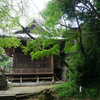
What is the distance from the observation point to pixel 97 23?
210 inches

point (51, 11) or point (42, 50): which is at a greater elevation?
point (51, 11)

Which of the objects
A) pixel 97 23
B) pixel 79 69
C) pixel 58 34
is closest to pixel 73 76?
pixel 79 69

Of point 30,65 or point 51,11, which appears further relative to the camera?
point 30,65

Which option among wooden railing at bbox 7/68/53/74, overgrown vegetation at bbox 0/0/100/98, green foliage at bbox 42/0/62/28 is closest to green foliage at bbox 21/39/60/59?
overgrown vegetation at bbox 0/0/100/98

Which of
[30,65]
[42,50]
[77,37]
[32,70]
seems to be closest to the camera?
[77,37]

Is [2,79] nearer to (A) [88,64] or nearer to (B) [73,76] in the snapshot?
(B) [73,76]

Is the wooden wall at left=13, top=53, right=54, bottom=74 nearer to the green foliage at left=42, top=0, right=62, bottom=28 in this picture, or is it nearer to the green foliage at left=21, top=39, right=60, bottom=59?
the green foliage at left=21, top=39, right=60, bottom=59

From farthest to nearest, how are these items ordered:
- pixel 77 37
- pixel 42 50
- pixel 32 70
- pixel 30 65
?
1. pixel 30 65
2. pixel 32 70
3. pixel 42 50
4. pixel 77 37

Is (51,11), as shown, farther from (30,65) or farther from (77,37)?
(30,65)

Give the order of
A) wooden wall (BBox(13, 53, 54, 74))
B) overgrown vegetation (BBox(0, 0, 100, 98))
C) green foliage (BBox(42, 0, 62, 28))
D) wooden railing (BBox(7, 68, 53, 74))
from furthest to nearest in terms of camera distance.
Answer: wooden wall (BBox(13, 53, 54, 74)) → wooden railing (BBox(7, 68, 53, 74)) → green foliage (BBox(42, 0, 62, 28)) → overgrown vegetation (BBox(0, 0, 100, 98))

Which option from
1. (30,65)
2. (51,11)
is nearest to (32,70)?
(30,65)

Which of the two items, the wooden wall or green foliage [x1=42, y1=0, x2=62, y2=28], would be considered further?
the wooden wall

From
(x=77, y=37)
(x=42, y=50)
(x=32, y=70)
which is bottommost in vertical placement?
(x=32, y=70)

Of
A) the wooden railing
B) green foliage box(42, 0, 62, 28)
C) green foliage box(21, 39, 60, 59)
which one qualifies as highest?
green foliage box(42, 0, 62, 28)
